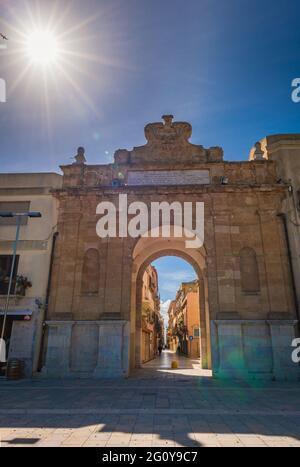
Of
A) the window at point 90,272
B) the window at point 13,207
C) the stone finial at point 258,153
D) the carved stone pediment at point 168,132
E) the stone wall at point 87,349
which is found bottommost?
the stone wall at point 87,349

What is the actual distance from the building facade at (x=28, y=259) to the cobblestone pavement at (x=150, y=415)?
10.1ft

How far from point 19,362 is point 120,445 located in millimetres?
10649

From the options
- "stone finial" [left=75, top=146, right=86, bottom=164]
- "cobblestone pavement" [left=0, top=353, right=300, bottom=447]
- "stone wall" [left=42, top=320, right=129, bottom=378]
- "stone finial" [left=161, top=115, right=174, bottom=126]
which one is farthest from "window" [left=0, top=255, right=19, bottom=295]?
"stone finial" [left=161, top=115, right=174, bottom=126]

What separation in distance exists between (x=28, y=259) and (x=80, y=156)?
652 cm

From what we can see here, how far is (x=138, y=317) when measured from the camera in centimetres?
1861

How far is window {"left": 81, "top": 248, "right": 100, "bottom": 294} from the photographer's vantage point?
14.9 metres

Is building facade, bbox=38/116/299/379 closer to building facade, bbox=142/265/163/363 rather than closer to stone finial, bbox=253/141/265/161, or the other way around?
stone finial, bbox=253/141/265/161

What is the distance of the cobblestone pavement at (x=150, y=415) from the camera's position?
17.0 feet

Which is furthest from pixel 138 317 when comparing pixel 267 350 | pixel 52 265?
pixel 267 350

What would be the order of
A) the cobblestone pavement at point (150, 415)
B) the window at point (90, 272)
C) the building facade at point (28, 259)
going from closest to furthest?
the cobblestone pavement at point (150, 415)
the building facade at point (28, 259)
the window at point (90, 272)

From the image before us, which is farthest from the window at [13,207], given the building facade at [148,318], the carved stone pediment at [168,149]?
the building facade at [148,318]

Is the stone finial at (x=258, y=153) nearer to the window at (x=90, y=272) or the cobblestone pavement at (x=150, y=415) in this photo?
the window at (x=90, y=272)

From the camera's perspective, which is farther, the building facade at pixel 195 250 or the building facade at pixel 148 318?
the building facade at pixel 148 318

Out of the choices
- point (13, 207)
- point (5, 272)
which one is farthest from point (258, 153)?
point (5, 272)
